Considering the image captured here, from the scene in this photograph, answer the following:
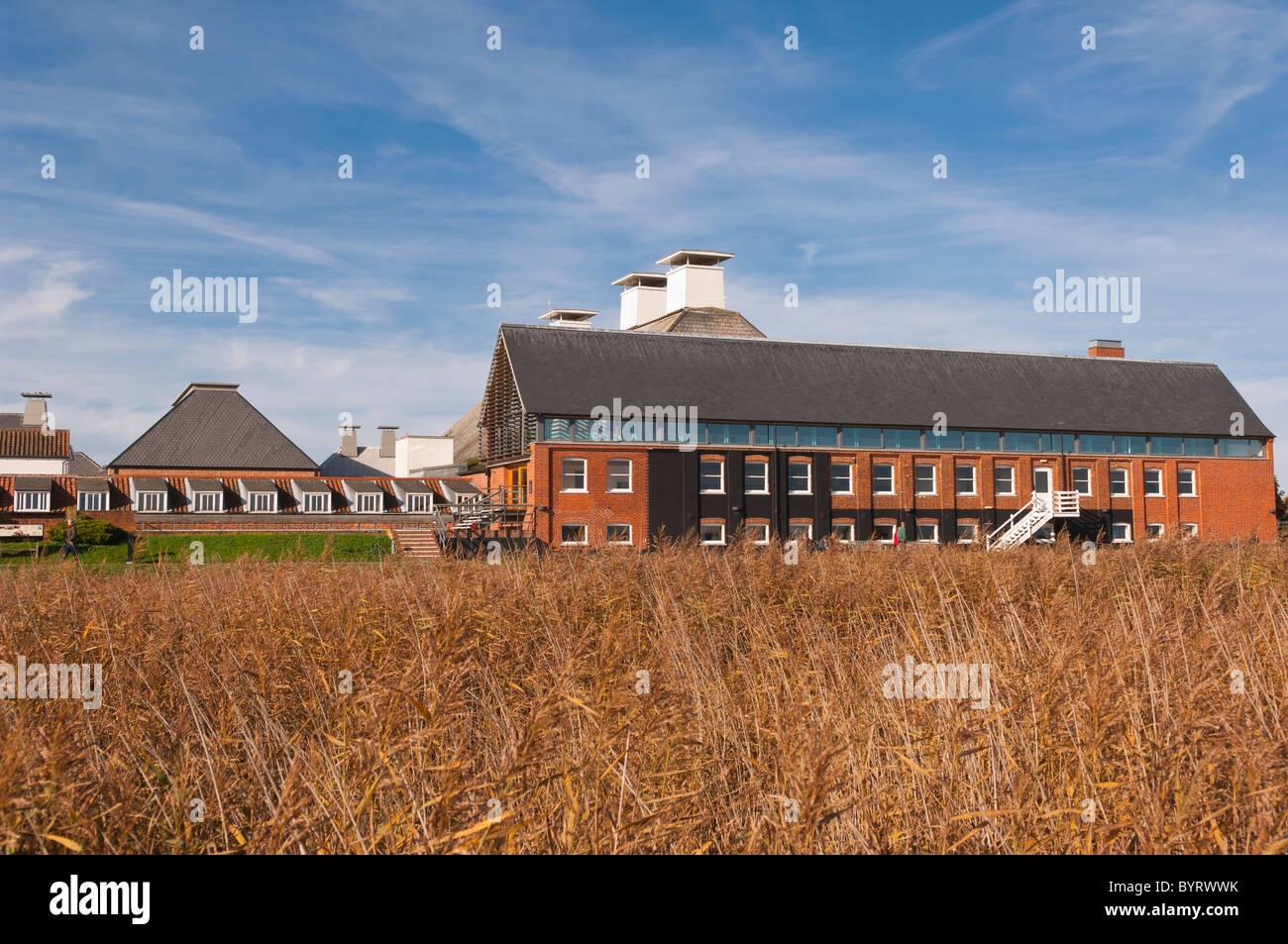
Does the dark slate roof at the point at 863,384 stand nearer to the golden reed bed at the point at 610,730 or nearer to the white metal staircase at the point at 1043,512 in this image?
the white metal staircase at the point at 1043,512

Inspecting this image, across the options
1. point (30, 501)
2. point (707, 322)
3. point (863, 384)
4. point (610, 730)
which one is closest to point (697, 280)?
point (707, 322)

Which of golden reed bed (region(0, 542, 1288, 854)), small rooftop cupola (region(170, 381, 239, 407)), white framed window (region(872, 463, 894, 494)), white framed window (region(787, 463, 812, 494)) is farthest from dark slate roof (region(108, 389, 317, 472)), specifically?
golden reed bed (region(0, 542, 1288, 854))

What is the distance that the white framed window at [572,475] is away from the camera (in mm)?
39062

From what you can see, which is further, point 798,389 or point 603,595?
point 798,389

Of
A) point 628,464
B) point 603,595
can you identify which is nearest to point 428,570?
point 603,595

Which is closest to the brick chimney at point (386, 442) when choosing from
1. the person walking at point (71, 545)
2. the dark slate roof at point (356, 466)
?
the dark slate roof at point (356, 466)

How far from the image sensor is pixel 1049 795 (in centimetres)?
530

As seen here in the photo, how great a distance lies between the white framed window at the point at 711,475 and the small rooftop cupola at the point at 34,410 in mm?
48184

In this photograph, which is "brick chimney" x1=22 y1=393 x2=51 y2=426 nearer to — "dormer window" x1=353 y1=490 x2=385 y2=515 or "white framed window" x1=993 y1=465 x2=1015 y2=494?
"dormer window" x1=353 y1=490 x2=385 y2=515

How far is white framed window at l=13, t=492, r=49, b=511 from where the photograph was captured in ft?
155
